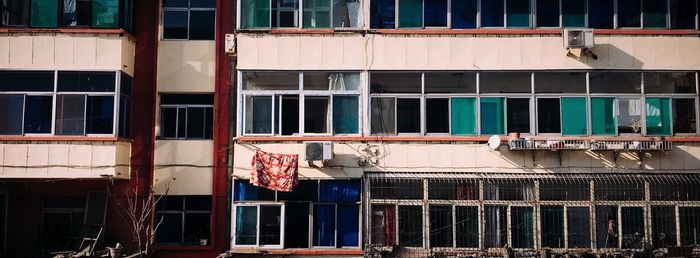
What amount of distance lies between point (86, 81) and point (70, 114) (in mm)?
877

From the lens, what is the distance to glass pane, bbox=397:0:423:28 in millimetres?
16000

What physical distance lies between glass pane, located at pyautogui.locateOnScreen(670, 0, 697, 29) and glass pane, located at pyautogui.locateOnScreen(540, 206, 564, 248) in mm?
5529

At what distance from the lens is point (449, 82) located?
1585cm

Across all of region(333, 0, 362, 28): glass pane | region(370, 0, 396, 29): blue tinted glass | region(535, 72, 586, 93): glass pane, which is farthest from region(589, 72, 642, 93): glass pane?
region(333, 0, 362, 28): glass pane

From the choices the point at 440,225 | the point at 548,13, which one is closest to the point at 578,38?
the point at 548,13

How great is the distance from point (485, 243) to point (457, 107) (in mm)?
3339

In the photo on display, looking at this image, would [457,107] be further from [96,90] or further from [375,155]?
[96,90]

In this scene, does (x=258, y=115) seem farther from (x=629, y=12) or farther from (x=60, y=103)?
(x=629, y=12)

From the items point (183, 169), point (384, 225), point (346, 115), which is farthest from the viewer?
point (183, 169)

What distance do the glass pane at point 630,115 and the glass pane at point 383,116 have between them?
18.1 feet

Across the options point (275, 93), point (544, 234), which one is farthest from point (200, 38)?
point (544, 234)

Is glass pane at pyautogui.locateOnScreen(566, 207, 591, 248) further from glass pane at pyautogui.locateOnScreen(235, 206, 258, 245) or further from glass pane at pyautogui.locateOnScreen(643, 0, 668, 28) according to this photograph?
glass pane at pyautogui.locateOnScreen(235, 206, 258, 245)

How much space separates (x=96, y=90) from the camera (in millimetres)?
15547

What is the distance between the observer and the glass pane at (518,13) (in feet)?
52.4
